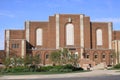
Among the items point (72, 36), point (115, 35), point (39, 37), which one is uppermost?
point (115, 35)

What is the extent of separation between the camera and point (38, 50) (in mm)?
111188

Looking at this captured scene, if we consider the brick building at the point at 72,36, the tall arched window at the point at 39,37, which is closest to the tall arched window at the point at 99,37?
the brick building at the point at 72,36

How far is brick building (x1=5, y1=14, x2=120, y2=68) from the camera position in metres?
112

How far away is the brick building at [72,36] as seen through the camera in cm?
11244

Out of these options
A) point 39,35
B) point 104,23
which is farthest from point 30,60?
point 104,23

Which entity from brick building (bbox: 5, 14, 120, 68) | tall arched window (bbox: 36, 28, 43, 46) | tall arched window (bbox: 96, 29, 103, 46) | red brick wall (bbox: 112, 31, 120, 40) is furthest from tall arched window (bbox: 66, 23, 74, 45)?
red brick wall (bbox: 112, 31, 120, 40)

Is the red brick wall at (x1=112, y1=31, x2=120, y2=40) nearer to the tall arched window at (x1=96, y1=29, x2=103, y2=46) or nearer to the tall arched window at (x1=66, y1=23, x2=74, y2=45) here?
the tall arched window at (x1=96, y1=29, x2=103, y2=46)

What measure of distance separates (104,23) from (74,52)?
1538 cm

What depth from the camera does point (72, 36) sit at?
376ft

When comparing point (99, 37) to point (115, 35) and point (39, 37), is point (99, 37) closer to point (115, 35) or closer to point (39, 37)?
point (115, 35)

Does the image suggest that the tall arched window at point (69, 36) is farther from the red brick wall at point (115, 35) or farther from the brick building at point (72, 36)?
the red brick wall at point (115, 35)

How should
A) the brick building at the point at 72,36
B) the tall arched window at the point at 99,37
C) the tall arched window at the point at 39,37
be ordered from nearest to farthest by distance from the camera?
the brick building at the point at 72,36 → the tall arched window at the point at 39,37 → the tall arched window at the point at 99,37

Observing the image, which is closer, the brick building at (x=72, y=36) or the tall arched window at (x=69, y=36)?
the brick building at (x=72, y=36)

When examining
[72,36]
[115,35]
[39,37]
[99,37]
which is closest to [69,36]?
[72,36]
